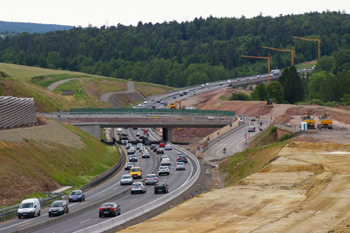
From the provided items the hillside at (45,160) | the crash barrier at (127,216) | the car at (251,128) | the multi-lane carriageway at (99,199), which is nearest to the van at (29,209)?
the multi-lane carriageway at (99,199)

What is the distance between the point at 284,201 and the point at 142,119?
7315 cm

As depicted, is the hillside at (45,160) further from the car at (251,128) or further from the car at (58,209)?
the car at (251,128)

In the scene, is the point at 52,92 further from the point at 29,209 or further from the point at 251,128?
the point at 29,209

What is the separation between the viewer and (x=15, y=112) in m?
76.7

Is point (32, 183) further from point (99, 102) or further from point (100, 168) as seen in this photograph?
point (99, 102)

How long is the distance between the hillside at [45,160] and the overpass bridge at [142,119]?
45.2 feet

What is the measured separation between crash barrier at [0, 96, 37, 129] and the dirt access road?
35047mm

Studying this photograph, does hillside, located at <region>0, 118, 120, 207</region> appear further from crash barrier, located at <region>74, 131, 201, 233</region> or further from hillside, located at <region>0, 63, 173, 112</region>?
hillside, located at <region>0, 63, 173, 112</region>

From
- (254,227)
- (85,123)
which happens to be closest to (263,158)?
(254,227)

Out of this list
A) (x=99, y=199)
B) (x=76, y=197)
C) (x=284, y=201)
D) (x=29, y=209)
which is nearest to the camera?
(x=284, y=201)

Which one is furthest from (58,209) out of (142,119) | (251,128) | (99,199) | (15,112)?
(142,119)

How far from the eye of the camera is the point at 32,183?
56.9 meters

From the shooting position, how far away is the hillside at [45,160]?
55.1m

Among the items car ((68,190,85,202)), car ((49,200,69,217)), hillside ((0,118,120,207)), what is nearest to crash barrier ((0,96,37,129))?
hillside ((0,118,120,207))
